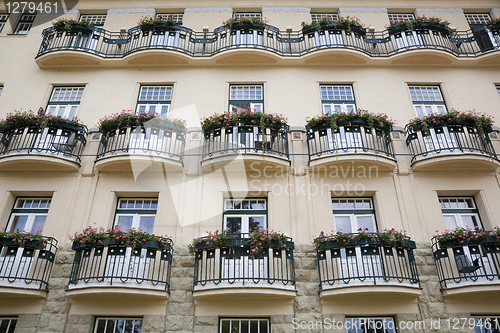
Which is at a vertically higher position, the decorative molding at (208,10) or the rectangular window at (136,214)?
the decorative molding at (208,10)

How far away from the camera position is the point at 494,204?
1115cm

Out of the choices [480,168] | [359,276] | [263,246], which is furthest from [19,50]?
[480,168]

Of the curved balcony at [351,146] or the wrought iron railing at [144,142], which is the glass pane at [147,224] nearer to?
the wrought iron railing at [144,142]

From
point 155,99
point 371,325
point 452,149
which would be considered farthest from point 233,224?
point 452,149

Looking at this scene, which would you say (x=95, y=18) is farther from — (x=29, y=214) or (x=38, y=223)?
(x=38, y=223)

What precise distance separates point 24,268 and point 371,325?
9235 millimetres

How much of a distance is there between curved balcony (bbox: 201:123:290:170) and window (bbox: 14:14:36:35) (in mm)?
10495

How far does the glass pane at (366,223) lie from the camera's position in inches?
440

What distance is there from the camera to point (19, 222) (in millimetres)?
11453

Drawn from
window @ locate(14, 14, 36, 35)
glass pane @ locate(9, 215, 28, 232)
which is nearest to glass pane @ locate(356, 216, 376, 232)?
glass pane @ locate(9, 215, 28, 232)

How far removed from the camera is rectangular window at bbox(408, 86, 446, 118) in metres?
13.4

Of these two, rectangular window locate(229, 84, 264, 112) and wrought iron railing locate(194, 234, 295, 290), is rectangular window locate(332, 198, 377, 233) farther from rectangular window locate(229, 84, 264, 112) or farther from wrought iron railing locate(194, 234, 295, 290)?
rectangular window locate(229, 84, 264, 112)

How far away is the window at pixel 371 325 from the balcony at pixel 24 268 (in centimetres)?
813

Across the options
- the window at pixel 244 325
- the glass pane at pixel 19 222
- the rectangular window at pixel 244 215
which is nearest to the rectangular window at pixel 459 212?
the rectangular window at pixel 244 215
